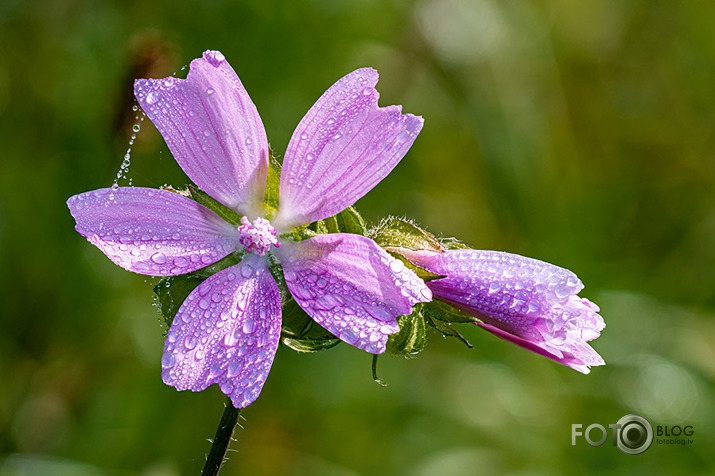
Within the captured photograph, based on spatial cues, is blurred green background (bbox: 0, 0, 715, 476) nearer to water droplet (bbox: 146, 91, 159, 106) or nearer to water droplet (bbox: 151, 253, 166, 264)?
water droplet (bbox: 146, 91, 159, 106)

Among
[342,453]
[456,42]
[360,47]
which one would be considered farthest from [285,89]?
[342,453]

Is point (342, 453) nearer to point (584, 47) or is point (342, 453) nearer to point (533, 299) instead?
point (533, 299)

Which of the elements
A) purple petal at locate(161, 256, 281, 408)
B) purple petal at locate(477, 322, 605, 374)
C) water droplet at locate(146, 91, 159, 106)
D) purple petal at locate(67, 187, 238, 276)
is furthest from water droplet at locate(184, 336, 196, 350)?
purple petal at locate(477, 322, 605, 374)

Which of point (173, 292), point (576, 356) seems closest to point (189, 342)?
point (173, 292)

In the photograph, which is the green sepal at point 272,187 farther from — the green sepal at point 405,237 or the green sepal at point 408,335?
the green sepal at point 408,335

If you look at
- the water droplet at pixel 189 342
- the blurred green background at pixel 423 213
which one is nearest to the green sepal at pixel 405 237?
the water droplet at pixel 189 342

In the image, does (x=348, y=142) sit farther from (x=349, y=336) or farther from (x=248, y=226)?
(x=349, y=336)
